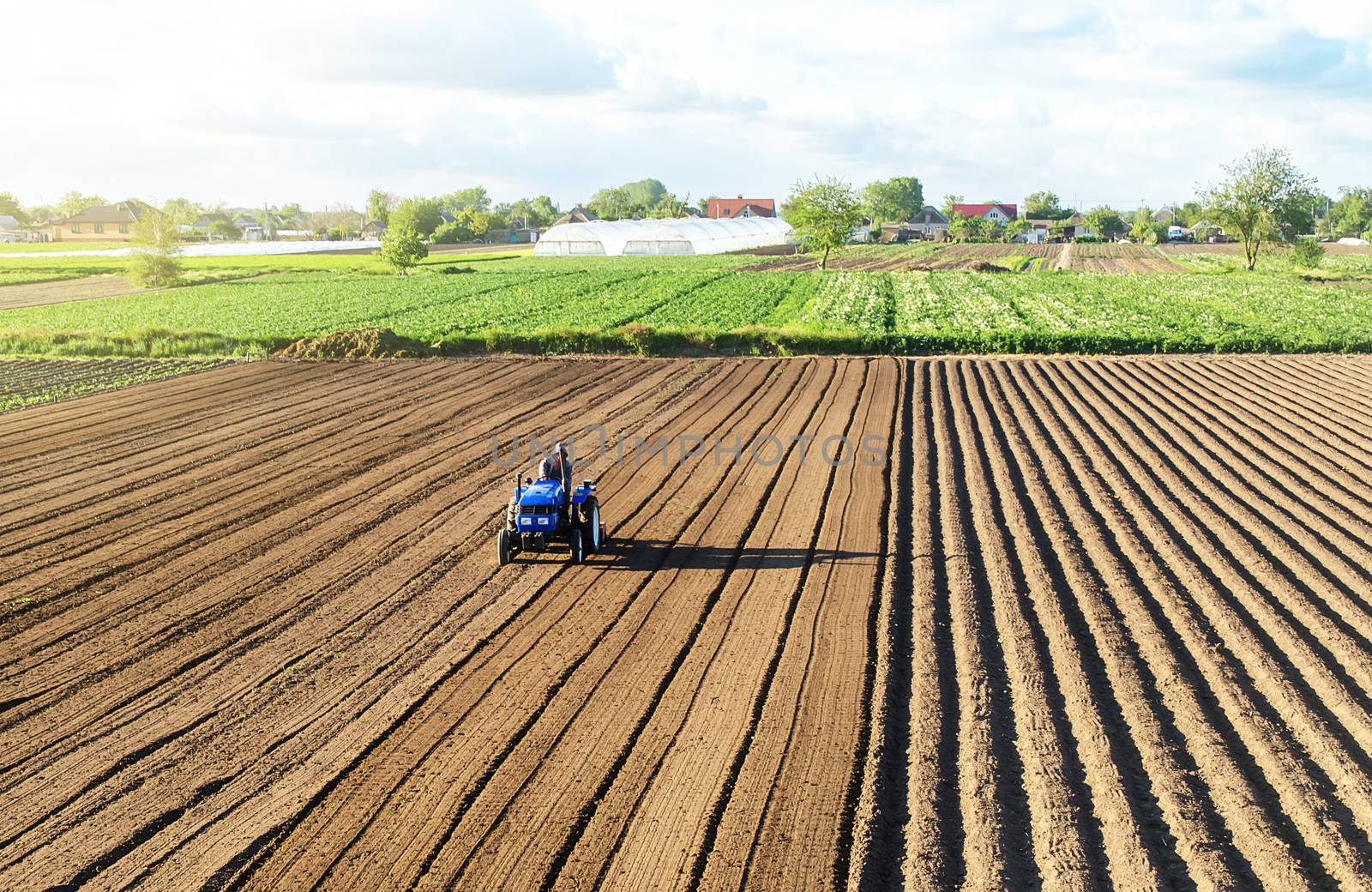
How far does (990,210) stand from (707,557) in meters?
151

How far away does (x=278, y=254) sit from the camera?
90125 millimetres

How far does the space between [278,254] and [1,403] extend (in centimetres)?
6896

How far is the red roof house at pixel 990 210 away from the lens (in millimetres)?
151500

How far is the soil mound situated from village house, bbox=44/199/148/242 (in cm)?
9076

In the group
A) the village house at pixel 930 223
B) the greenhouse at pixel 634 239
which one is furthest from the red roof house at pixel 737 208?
the greenhouse at pixel 634 239

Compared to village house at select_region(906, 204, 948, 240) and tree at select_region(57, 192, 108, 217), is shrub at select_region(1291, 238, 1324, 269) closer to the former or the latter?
village house at select_region(906, 204, 948, 240)

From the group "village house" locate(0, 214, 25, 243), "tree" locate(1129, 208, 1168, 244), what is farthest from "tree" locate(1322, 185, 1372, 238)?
"village house" locate(0, 214, 25, 243)

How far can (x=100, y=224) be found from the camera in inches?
4459

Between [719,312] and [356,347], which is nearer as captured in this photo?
[356,347]

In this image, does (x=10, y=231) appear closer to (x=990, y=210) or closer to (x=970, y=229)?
(x=970, y=229)

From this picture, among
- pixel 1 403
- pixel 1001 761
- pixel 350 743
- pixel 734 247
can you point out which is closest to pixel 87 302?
pixel 1 403

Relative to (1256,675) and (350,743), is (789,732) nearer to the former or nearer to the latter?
(350,743)

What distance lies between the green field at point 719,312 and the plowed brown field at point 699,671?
1417 centimetres

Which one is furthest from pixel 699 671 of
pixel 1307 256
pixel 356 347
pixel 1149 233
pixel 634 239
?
pixel 1149 233
